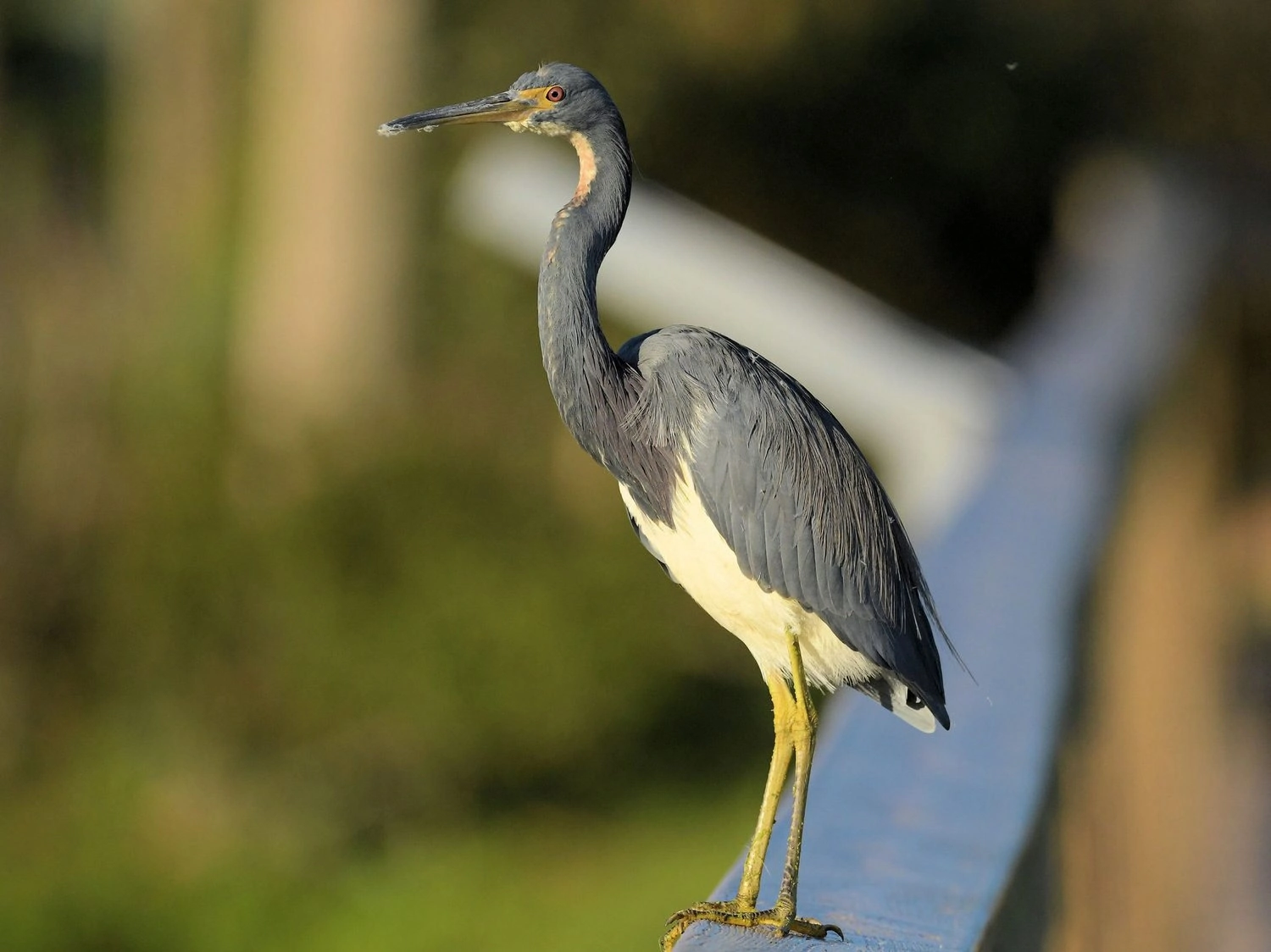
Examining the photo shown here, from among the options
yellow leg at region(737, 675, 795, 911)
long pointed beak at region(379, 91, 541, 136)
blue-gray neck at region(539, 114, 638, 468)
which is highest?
long pointed beak at region(379, 91, 541, 136)

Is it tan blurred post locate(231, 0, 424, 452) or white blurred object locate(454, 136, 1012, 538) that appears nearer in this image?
white blurred object locate(454, 136, 1012, 538)

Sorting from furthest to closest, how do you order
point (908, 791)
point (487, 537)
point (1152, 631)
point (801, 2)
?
1. point (801, 2)
2. point (487, 537)
3. point (1152, 631)
4. point (908, 791)

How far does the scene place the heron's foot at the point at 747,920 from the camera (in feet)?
7.59

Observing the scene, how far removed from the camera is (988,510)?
474 centimetres

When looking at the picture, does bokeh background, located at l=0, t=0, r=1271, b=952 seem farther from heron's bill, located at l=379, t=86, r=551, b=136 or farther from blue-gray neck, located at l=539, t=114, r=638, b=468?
heron's bill, located at l=379, t=86, r=551, b=136

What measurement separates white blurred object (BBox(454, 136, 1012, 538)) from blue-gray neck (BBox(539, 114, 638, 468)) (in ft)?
12.5

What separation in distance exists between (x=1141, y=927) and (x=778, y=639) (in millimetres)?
2610

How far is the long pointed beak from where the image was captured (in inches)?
95.2

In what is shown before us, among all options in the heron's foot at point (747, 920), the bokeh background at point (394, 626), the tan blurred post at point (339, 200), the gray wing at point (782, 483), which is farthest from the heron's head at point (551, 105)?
the tan blurred post at point (339, 200)

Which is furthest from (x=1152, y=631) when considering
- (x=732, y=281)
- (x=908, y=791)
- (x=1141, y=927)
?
(x=908, y=791)

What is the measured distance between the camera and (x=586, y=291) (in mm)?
2441

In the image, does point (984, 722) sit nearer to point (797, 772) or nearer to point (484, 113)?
point (797, 772)

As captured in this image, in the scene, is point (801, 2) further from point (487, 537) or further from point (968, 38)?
point (487, 537)

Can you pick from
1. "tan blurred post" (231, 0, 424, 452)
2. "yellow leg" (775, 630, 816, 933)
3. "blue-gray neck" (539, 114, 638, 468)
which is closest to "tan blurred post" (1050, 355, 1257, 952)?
"yellow leg" (775, 630, 816, 933)
